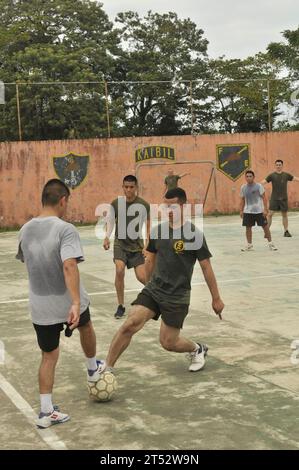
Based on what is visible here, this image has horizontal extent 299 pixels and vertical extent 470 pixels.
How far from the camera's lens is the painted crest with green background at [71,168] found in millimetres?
23672

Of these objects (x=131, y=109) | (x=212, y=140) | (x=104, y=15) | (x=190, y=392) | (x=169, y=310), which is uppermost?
(x=104, y=15)

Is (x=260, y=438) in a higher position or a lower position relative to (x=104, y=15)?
lower

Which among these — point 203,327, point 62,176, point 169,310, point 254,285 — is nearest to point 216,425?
point 169,310

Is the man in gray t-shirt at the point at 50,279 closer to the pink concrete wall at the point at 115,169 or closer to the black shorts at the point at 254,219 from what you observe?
the black shorts at the point at 254,219

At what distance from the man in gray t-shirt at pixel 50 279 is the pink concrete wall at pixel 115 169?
18646 millimetres

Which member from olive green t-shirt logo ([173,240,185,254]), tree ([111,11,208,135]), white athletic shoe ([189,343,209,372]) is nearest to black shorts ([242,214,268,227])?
white athletic shoe ([189,343,209,372])

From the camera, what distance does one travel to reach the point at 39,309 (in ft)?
16.2

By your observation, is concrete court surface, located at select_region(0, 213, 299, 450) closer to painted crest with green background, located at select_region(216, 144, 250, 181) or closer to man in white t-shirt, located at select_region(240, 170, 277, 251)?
man in white t-shirt, located at select_region(240, 170, 277, 251)

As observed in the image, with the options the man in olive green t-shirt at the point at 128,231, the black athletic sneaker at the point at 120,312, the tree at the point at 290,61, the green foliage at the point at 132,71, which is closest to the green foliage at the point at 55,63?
the green foliage at the point at 132,71

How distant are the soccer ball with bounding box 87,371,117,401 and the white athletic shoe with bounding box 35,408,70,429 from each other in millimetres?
430

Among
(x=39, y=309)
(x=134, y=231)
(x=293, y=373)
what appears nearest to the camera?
(x=39, y=309)

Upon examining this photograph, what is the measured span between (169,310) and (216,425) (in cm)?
125

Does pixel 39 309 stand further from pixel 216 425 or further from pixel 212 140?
pixel 212 140

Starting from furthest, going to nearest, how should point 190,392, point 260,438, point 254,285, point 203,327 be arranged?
1. point 254,285
2. point 203,327
3. point 190,392
4. point 260,438
